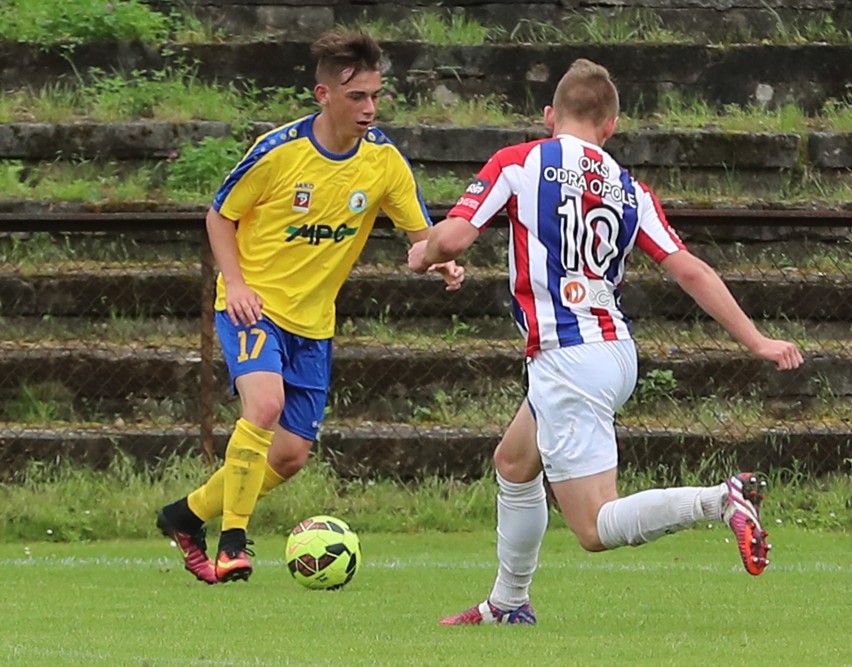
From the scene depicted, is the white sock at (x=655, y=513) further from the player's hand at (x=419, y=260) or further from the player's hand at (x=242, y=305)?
the player's hand at (x=242, y=305)

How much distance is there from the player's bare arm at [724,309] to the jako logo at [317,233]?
77.6 inches

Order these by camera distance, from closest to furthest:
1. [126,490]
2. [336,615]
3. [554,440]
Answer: [554,440], [336,615], [126,490]

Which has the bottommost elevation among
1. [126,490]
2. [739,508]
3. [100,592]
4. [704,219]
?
[126,490]

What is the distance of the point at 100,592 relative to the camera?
7.40 metres

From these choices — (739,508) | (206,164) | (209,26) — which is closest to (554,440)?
(739,508)

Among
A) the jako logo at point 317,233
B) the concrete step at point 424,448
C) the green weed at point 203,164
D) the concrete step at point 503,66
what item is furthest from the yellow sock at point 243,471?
the concrete step at point 503,66

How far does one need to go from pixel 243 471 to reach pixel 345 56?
1778 mm

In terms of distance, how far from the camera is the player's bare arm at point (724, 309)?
5391 millimetres

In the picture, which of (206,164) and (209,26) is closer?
(206,164)

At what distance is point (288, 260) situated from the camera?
7.39 metres

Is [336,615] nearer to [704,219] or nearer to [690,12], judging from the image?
[704,219]

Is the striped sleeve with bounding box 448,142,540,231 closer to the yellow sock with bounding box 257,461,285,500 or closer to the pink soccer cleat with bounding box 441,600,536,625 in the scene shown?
the pink soccer cleat with bounding box 441,600,536,625

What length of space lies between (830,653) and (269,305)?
2.98 metres

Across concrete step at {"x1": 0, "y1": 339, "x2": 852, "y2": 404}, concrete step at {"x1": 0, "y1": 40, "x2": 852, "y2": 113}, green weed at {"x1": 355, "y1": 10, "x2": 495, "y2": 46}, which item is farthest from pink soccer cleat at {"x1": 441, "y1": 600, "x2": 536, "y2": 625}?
green weed at {"x1": 355, "y1": 10, "x2": 495, "y2": 46}
